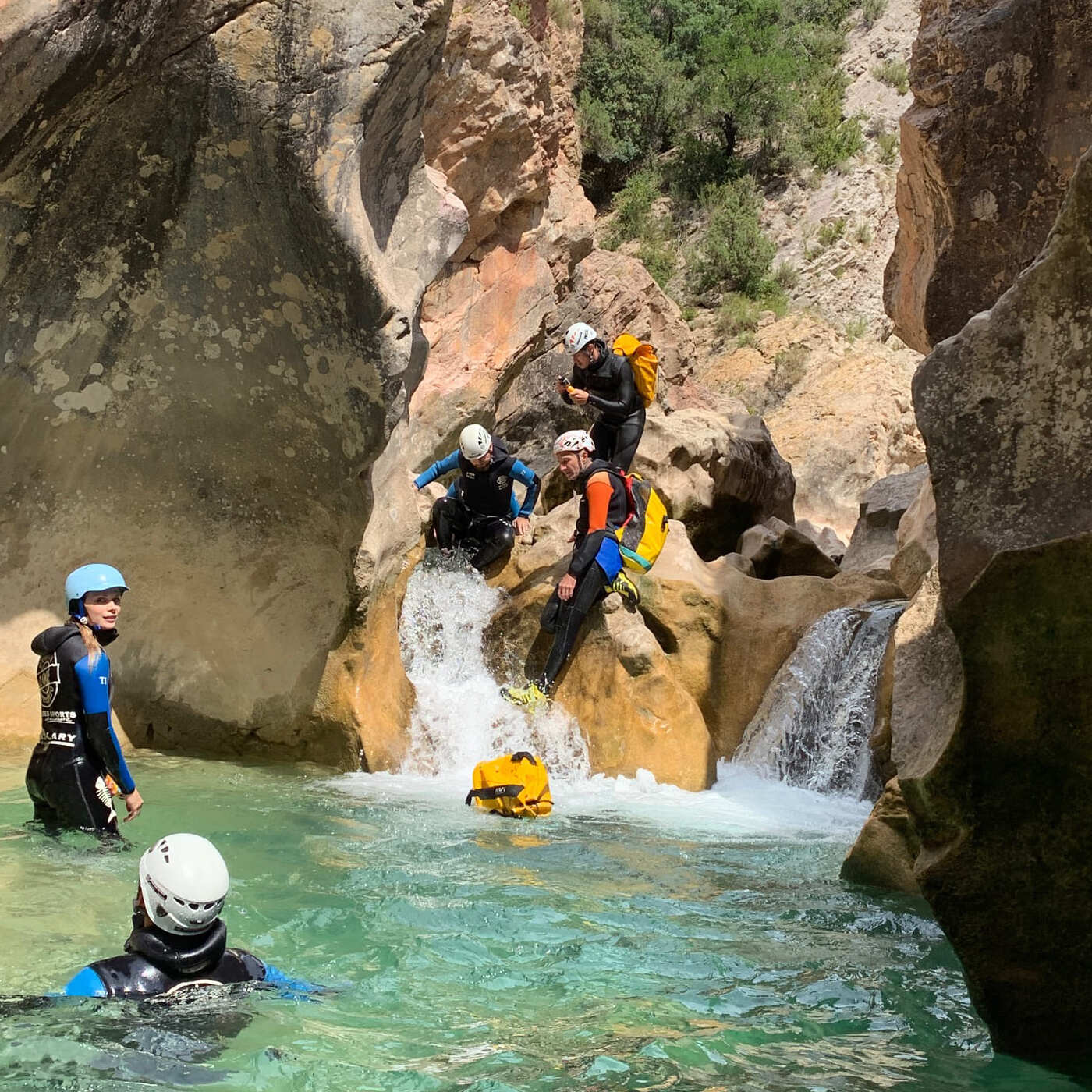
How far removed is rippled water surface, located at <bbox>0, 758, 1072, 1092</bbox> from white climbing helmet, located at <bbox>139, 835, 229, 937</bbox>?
22 centimetres

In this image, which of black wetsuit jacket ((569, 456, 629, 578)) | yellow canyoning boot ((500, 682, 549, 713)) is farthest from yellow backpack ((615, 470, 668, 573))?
yellow canyoning boot ((500, 682, 549, 713))

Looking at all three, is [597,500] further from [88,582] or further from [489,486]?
[88,582]

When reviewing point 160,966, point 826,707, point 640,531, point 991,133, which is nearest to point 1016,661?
point 160,966

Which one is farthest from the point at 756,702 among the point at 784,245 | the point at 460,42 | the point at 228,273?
the point at 784,245

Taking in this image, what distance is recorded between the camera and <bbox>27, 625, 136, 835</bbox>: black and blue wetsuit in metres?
5.64

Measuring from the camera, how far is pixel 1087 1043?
375cm

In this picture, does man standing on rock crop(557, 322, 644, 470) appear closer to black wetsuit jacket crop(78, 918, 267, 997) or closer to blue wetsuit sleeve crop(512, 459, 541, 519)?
blue wetsuit sleeve crop(512, 459, 541, 519)

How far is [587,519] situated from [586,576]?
1.51 feet

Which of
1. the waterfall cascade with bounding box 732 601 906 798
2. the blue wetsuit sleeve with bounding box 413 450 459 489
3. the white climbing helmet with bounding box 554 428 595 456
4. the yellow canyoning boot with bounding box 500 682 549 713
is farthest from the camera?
the blue wetsuit sleeve with bounding box 413 450 459 489

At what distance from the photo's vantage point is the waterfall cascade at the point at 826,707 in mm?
8844

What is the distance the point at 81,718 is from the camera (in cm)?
573

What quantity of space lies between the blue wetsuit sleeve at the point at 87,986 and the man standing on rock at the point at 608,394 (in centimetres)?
768

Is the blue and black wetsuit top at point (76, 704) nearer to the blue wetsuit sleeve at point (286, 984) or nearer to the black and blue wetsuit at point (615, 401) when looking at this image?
the blue wetsuit sleeve at point (286, 984)

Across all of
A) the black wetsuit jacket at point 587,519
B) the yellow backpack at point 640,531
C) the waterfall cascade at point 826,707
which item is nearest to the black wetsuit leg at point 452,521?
the black wetsuit jacket at point 587,519
